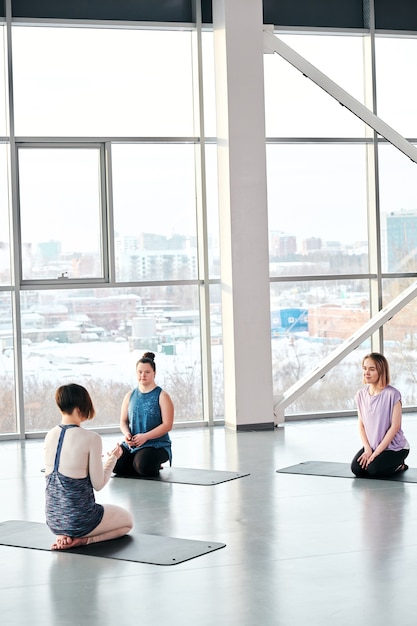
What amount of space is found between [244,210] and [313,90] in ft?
5.65

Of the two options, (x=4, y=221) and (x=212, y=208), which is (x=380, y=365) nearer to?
(x=212, y=208)

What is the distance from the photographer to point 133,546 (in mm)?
4926

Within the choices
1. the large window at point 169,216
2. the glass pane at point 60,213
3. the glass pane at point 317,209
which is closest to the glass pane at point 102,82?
the large window at point 169,216

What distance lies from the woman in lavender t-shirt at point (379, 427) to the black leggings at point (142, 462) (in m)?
1.36

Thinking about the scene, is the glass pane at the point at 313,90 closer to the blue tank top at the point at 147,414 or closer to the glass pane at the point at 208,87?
the glass pane at the point at 208,87

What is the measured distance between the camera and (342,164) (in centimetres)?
1007

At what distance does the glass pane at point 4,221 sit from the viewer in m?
9.16

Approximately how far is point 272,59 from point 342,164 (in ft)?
4.19

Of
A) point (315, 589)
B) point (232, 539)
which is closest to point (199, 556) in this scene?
point (232, 539)

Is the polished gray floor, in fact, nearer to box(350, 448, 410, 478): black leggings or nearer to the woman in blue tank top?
box(350, 448, 410, 478): black leggings

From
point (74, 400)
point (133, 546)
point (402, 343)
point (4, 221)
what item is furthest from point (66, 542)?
point (402, 343)

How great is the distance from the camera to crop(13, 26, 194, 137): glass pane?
922 cm

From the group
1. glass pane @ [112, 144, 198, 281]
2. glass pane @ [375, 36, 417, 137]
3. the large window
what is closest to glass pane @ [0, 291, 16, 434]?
the large window

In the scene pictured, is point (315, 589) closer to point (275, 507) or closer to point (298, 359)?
point (275, 507)
